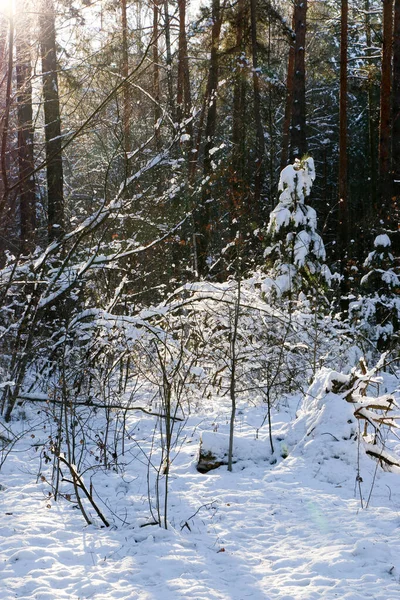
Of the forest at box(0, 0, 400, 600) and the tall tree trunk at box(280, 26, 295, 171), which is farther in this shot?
the tall tree trunk at box(280, 26, 295, 171)

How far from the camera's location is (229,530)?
12.2ft

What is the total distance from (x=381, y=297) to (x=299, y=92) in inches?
207

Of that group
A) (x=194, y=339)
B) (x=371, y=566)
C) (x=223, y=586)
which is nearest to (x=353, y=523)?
(x=371, y=566)

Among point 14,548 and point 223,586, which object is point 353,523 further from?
point 14,548

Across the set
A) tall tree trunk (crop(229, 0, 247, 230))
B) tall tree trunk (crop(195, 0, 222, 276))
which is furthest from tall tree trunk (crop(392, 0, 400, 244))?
tall tree trunk (crop(195, 0, 222, 276))

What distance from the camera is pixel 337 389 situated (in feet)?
16.6

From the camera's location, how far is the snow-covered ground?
117 inches

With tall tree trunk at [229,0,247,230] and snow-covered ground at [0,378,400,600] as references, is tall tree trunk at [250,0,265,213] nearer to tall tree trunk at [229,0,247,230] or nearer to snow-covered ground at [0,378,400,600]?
tall tree trunk at [229,0,247,230]

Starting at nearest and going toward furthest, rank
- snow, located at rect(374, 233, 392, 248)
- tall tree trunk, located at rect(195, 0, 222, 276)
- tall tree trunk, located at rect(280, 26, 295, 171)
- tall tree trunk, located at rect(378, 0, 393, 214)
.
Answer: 1. snow, located at rect(374, 233, 392, 248)
2. tall tree trunk, located at rect(378, 0, 393, 214)
3. tall tree trunk, located at rect(195, 0, 222, 276)
4. tall tree trunk, located at rect(280, 26, 295, 171)

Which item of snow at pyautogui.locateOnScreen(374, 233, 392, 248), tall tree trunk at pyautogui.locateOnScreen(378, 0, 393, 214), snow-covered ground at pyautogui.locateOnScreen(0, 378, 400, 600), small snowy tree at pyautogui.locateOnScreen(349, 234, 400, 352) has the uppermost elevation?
tall tree trunk at pyautogui.locateOnScreen(378, 0, 393, 214)

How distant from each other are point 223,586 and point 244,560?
1.09ft

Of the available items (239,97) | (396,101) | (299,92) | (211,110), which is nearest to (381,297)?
(396,101)

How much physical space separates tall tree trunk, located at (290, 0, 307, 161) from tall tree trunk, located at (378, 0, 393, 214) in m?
1.66

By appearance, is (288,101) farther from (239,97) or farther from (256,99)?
(256,99)
